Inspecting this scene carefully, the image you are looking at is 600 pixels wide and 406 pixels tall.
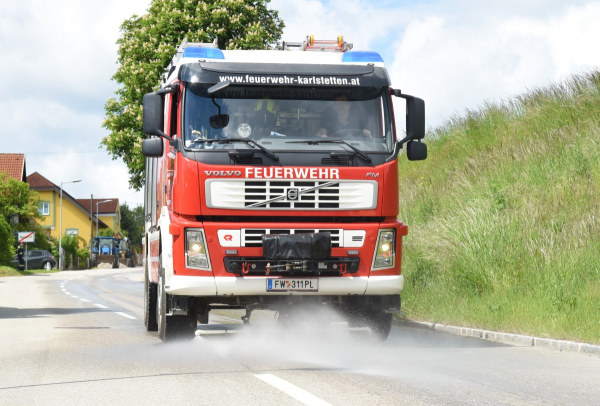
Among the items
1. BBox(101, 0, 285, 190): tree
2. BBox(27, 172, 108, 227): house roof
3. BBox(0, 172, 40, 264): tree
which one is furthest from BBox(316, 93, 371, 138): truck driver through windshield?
BBox(27, 172, 108, 227): house roof

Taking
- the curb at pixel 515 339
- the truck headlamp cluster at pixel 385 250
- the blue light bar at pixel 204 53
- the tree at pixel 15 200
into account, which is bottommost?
the curb at pixel 515 339

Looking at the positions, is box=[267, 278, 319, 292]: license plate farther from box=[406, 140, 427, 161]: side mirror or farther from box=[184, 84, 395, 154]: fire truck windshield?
box=[406, 140, 427, 161]: side mirror

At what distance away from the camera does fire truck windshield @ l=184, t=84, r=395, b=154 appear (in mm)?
9586

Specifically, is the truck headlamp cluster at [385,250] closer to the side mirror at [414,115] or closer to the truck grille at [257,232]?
the truck grille at [257,232]

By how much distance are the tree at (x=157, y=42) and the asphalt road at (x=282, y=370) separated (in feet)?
60.6

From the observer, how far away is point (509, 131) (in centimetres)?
2055

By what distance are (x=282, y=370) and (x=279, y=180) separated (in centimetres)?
218

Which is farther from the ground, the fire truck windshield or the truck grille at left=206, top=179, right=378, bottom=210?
→ the fire truck windshield

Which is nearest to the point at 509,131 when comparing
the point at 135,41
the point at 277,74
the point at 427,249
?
the point at 427,249

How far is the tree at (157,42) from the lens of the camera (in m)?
30.7

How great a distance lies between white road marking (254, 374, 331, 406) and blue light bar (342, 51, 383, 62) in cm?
414

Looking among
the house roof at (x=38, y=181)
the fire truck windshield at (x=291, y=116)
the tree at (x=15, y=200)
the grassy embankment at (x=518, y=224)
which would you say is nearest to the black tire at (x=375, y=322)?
the grassy embankment at (x=518, y=224)

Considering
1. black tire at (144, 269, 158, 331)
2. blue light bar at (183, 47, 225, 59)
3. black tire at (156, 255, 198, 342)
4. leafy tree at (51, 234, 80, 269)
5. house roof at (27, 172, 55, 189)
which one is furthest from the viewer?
house roof at (27, 172, 55, 189)

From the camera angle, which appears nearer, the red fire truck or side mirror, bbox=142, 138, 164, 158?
the red fire truck
